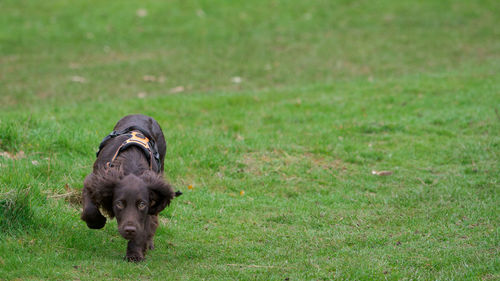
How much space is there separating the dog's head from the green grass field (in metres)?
0.48

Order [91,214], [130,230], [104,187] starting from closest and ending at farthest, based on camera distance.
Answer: [130,230] < [104,187] < [91,214]

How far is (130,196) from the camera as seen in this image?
219 inches

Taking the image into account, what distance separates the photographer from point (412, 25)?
64.3 ft

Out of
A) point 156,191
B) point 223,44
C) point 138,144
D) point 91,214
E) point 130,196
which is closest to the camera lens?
point 130,196

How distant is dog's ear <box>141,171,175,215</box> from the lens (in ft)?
18.9

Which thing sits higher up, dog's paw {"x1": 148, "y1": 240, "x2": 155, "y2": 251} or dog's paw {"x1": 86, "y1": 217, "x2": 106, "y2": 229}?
dog's paw {"x1": 86, "y1": 217, "x2": 106, "y2": 229}

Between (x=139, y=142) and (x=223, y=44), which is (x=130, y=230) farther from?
(x=223, y=44)

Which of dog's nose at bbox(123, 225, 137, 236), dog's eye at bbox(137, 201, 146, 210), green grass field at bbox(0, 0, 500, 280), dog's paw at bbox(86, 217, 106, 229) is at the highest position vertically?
dog's eye at bbox(137, 201, 146, 210)

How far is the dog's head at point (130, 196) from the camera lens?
5485 mm

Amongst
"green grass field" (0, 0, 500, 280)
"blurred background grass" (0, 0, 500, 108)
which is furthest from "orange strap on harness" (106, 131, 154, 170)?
"blurred background grass" (0, 0, 500, 108)

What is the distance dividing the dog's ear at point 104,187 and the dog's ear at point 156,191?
0.29m

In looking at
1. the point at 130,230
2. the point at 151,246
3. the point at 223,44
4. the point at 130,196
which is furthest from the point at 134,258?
the point at 223,44

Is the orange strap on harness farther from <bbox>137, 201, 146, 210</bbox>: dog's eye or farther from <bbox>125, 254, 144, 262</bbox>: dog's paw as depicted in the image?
<bbox>125, 254, 144, 262</bbox>: dog's paw

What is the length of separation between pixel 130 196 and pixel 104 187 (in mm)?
312
